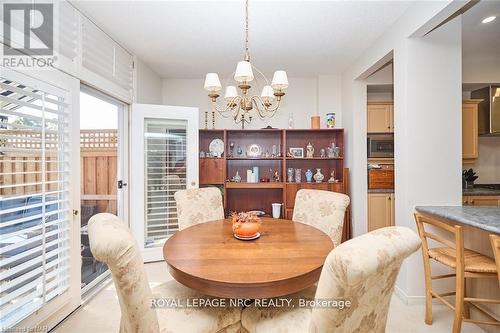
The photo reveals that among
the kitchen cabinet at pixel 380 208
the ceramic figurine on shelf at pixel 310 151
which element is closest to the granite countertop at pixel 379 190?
the kitchen cabinet at pixel 380 208

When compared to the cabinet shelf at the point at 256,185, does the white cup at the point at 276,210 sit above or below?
below

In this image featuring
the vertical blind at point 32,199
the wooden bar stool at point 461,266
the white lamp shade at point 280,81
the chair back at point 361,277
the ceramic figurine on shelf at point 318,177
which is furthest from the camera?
the ceramic figurine on shelf at point 318,177

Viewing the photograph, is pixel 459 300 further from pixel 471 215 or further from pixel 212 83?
pixel 212 83

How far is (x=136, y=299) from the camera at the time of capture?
112cm

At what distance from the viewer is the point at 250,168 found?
4195 mm

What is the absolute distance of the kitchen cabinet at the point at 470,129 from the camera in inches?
133

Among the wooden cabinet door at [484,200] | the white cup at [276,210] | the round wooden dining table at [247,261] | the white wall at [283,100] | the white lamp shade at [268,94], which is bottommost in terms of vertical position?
the white cup at [276,210]

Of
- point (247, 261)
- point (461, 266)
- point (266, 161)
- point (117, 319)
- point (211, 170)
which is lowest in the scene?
point (117, 319)

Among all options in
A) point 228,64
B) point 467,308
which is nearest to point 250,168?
point 228,64

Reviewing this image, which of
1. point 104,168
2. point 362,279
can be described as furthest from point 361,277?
point 104,168

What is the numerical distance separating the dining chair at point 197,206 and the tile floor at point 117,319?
0.90 meters

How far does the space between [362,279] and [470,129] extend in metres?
3.63

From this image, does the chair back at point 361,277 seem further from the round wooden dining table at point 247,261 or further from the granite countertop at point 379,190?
the granite countertop at point 379,190

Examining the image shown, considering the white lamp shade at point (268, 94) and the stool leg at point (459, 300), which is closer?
the stool leg at point (459, 300)
